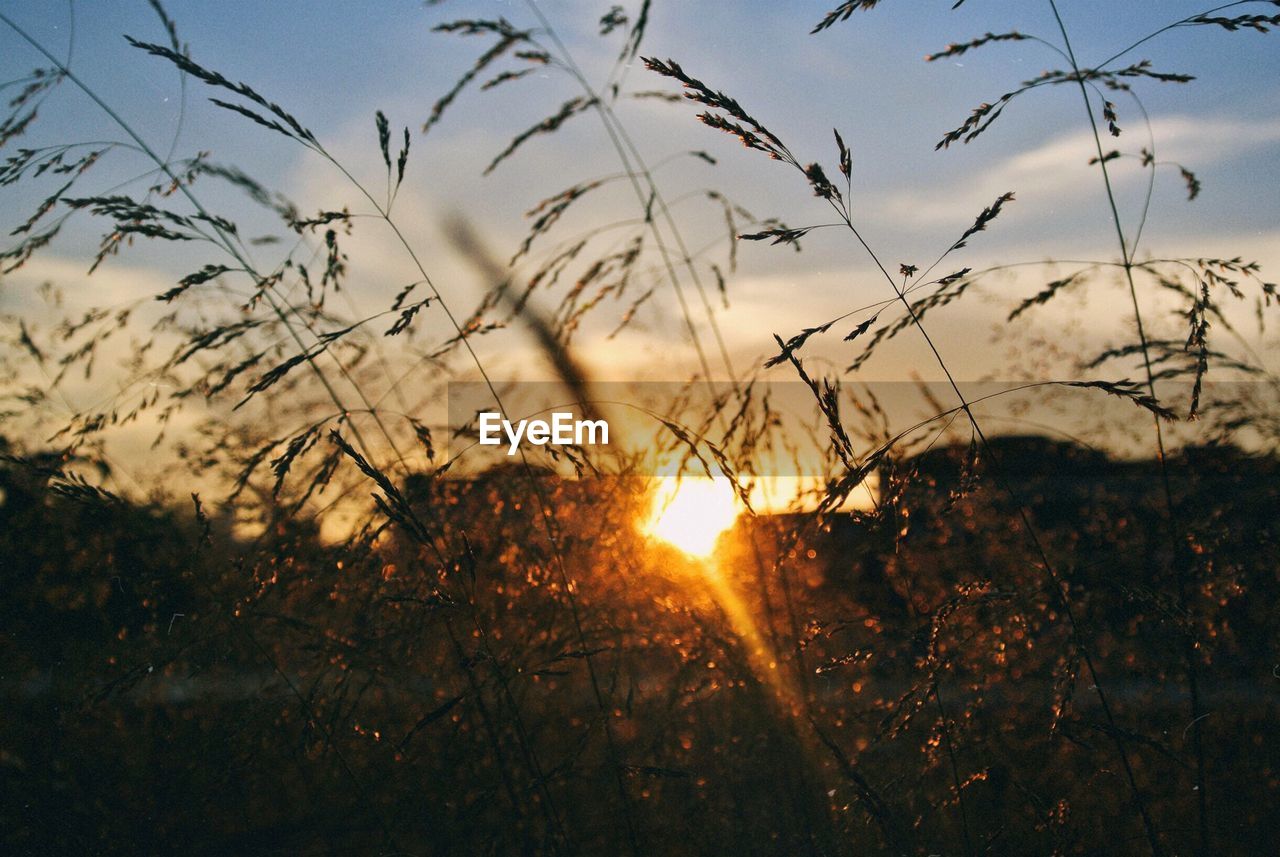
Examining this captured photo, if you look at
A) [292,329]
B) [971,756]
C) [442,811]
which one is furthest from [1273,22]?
[442,811]

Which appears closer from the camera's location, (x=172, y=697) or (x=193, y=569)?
(x=193, y=569)

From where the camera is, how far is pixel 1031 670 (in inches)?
86.4

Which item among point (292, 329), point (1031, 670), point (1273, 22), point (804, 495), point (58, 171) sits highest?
point (58, 171)

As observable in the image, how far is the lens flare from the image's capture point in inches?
77.7

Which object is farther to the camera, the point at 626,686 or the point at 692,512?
the point at 626,686

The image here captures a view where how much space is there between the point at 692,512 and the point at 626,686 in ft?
2.07

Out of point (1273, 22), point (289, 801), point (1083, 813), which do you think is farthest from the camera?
point (289, 801)

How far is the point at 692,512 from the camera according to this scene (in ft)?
7.16

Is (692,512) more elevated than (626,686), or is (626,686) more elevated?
(692,512)

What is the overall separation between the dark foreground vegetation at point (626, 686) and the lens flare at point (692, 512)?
60mm

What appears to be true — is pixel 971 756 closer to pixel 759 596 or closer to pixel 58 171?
pixel 759 596

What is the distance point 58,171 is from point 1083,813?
2701 mm

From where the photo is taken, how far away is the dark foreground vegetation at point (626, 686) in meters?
1.95

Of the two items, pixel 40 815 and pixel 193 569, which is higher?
pixel 193 569
